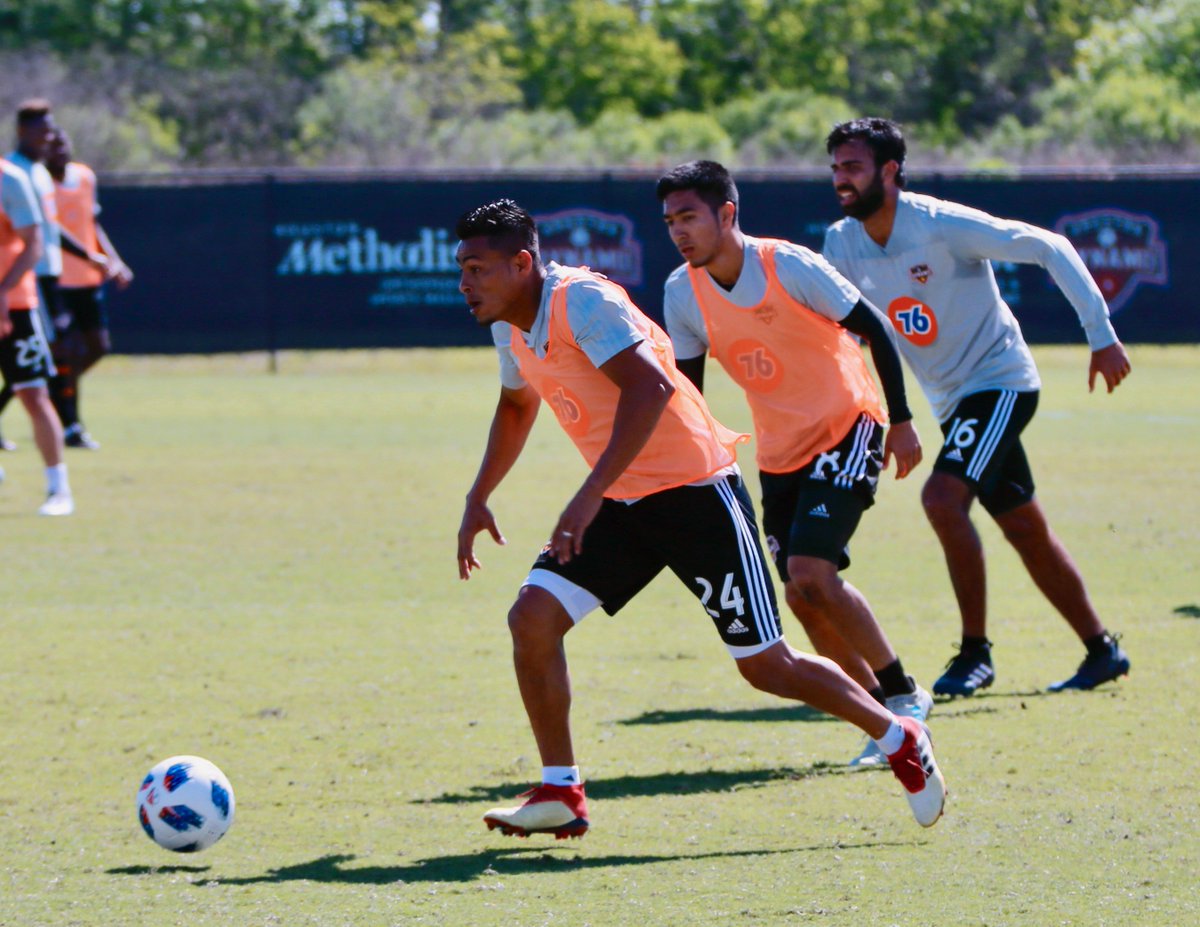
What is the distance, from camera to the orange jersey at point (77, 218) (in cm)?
1496

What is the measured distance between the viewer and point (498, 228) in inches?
193

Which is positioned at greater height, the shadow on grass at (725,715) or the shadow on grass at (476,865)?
the shadow on grass at (476,865)

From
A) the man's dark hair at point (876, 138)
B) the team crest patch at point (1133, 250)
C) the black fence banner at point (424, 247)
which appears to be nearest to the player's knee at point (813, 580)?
the man's dark hair at point (876, 138)

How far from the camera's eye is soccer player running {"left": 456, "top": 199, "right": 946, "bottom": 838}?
4.89 meters

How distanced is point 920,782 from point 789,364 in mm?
1510

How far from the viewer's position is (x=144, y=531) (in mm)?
10875

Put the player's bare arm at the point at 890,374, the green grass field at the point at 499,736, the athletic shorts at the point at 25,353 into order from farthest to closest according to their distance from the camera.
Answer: the athletic shorts at the point at 25,353 < the player's bare arm at the point at 890,374 < the green grass field at the point at 499,736

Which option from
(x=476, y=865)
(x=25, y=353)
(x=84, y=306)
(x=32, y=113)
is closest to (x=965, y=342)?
(x=476, y=865)

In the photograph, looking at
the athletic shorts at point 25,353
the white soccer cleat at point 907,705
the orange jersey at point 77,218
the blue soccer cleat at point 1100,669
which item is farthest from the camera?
the orange jersey at point 77,218

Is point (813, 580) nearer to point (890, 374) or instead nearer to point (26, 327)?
point (890, 374)

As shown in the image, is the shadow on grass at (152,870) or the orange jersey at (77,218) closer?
the shadow on grass at (152,870)

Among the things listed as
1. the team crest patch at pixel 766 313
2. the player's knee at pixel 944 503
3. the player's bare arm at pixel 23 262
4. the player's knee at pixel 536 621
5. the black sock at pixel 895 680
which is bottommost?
the player's bare arm at pixel 23 262

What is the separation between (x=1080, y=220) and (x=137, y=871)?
19997mm

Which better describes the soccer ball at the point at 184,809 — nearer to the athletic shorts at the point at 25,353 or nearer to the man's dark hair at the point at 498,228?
the man's dark hair at the point at 498,228
